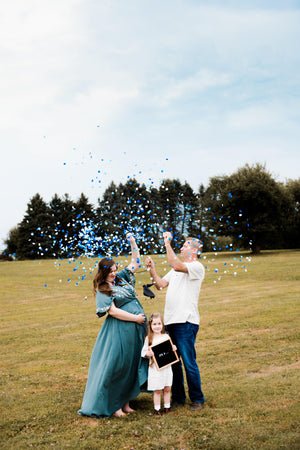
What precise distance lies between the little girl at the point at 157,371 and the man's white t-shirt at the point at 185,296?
0.18m

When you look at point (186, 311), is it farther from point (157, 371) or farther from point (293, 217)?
point (293, 217)

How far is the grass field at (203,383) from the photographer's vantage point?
5.33 metres

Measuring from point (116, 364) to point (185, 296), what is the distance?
136 cm

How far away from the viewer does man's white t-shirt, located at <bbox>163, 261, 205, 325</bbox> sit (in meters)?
5.95

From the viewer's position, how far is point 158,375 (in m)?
5.84

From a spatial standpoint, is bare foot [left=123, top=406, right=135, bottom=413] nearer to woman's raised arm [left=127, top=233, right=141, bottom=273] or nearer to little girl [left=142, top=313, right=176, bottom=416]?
little girl [left=142, top=313, right=176, bottom=416]

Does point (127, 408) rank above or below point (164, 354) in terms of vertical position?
below

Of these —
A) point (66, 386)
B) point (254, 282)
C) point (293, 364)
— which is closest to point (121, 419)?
point (66, 386)

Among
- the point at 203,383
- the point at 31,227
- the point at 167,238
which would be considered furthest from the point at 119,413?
the point at 31,227

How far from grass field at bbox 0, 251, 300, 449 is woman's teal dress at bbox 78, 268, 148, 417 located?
0.26 metres

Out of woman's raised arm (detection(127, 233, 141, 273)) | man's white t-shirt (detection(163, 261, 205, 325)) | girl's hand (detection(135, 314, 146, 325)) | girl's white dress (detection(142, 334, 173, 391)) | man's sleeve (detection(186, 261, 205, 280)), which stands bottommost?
girl's white dress (detection(142, 334, 173, 391))

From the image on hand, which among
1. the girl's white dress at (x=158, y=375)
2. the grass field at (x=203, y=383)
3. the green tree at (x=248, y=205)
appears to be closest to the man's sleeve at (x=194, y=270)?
the girl's white dress at (x=158, y=375)

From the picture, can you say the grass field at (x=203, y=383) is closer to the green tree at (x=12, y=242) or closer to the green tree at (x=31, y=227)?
the green tree at (x=31, y=227)

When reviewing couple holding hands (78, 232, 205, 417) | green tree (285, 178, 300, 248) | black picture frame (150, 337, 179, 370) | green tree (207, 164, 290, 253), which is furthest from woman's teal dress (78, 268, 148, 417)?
green tree (285, 178, 300, 248)
